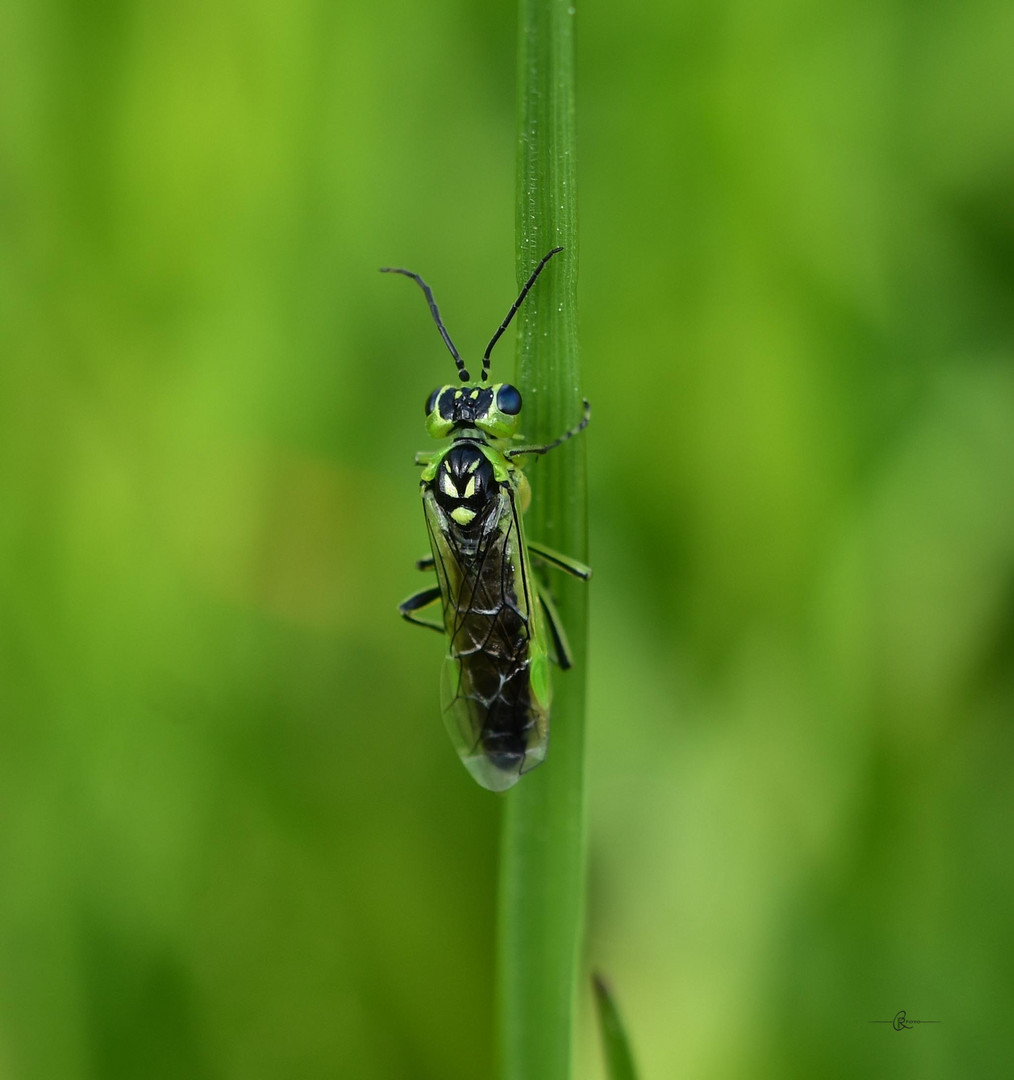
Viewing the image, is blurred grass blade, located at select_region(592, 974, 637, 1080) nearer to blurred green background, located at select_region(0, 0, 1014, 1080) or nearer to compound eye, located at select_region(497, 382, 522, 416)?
blurred green background, located at select_region(0, 0, 1014, 1080)

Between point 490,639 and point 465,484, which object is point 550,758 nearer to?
point 490,639

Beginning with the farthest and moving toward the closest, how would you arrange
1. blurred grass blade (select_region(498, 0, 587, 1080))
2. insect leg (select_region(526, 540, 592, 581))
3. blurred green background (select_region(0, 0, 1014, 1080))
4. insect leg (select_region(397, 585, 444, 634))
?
insect leg (select_region(397, 585, 444, 634)), blurred green background (select_region(0, 0, 1014, 1080)), insect leg (select_region(526, 540, 592, 581)), blurred grass blade (select_region(498, 0, 587, 1080))

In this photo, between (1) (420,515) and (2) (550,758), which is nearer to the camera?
(2) (550,758)

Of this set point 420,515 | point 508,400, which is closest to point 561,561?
point 508,400

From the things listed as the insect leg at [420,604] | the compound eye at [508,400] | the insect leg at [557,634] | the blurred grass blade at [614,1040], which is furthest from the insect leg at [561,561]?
the insect leg at [420,604]

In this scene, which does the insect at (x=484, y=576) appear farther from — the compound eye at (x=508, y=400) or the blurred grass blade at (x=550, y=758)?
the blurred grass blade at (x=550, y=758)

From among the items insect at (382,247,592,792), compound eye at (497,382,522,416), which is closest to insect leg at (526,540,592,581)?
insect at (382,247,592,792)
